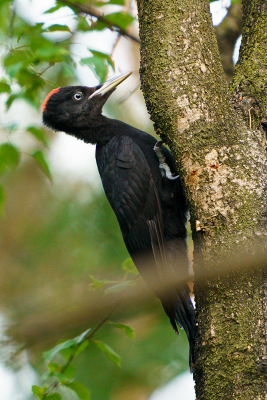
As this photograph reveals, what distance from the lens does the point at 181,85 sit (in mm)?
2230

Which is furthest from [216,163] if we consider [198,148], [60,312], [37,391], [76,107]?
[76,107]

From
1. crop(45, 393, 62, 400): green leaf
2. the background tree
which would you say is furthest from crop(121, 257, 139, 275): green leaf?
crop(45, 393, 62, 400): green leaf

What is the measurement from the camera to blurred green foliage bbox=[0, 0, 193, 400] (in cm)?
306

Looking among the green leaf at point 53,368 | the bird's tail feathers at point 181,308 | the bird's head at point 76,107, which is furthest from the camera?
the bird's head at point 76,107

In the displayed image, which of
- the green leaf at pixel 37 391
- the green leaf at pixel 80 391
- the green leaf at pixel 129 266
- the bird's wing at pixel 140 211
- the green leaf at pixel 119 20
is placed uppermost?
the green leaf at pixel 119 20

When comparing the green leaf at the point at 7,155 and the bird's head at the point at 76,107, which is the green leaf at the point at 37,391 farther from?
the bird's head at the point at 76,107

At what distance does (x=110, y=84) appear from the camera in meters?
3.76

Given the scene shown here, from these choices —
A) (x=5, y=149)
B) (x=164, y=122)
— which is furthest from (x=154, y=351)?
(x=164, y=122)

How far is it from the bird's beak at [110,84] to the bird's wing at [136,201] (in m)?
0.67

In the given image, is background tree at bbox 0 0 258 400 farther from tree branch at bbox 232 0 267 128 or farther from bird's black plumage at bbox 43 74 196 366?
bird's black plumage at bbox 43 74 196 366

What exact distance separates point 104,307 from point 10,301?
0.21 metres

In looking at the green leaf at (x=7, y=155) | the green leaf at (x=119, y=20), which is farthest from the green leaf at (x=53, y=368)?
the green leaf at (x=119, y=20)

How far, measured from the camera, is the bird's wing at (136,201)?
3.20 metres

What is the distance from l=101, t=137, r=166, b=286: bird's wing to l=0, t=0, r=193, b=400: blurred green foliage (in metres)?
0.25
